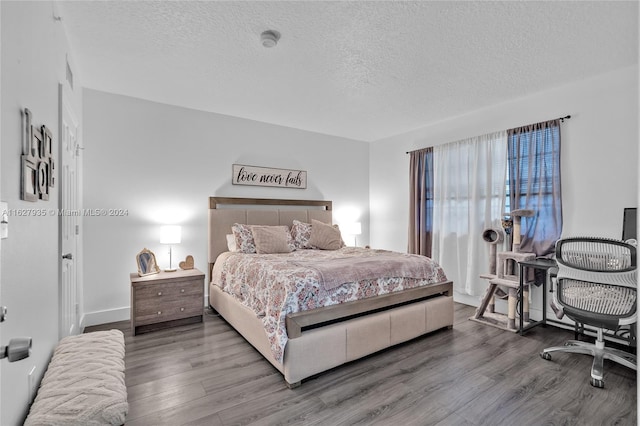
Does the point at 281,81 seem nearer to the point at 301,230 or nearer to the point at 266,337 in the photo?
the point at 301,230

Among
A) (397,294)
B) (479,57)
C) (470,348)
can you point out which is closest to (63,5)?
(479,57)

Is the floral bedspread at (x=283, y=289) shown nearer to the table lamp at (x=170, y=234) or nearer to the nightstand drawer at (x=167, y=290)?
the nightstand drawer at (x=167, y=290)

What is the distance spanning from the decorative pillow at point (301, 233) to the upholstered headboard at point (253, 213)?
0.72 feet

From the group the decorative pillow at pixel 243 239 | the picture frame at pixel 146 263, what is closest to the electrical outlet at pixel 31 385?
the picture frame at pixel 146 263

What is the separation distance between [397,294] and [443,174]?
2305mm

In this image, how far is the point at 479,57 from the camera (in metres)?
2.72

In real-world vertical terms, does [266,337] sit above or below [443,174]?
below

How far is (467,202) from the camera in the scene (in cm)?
423

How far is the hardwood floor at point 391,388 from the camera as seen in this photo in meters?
1.90

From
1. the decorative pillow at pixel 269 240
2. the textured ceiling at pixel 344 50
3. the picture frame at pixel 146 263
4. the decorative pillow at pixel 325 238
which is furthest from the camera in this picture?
the decorative pillow at pixel 325 238

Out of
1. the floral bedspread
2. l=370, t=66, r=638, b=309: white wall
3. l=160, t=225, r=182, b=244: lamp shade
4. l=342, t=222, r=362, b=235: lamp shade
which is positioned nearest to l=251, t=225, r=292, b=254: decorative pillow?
Result: the floral bedspread

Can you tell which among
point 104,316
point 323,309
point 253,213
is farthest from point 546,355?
point 104,316

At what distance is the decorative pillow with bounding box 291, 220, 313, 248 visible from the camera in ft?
14.2

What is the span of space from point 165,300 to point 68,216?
4.08ft
